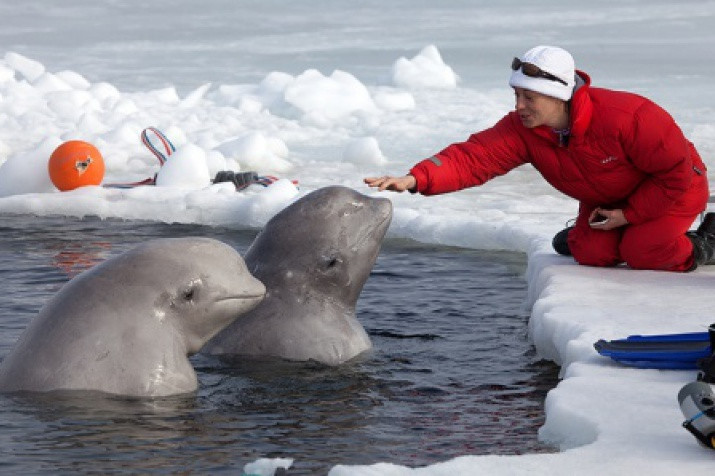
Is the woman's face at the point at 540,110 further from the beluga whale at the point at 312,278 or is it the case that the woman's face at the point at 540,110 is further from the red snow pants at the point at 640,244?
the beluga whale at the point at 312,278

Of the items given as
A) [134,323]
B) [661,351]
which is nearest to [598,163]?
[661,351]

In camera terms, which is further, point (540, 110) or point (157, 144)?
point (157, 144)

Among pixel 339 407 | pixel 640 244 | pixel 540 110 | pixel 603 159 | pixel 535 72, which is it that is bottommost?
pixel 339 407

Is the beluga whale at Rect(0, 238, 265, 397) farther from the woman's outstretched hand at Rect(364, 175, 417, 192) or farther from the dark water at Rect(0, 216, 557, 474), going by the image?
the woman's outstretched hand at Rect(364, 175, 417, 192)

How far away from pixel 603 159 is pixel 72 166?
638 centimetres

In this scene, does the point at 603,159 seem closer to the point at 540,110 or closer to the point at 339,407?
the point at 540,110

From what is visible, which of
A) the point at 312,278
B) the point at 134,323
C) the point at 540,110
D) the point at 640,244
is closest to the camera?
the point at 134,323

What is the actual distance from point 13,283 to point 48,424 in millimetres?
3463

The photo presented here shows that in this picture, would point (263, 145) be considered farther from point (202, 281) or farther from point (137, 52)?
point (137, 52)

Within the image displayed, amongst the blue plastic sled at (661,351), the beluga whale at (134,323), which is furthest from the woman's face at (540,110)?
the beluga whale at (134,323)

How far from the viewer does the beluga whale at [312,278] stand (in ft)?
20.3

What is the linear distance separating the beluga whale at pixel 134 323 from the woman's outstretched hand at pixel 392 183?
103cm

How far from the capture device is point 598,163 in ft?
22.2

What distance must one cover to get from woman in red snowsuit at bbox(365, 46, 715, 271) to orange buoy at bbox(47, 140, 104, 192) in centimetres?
565
